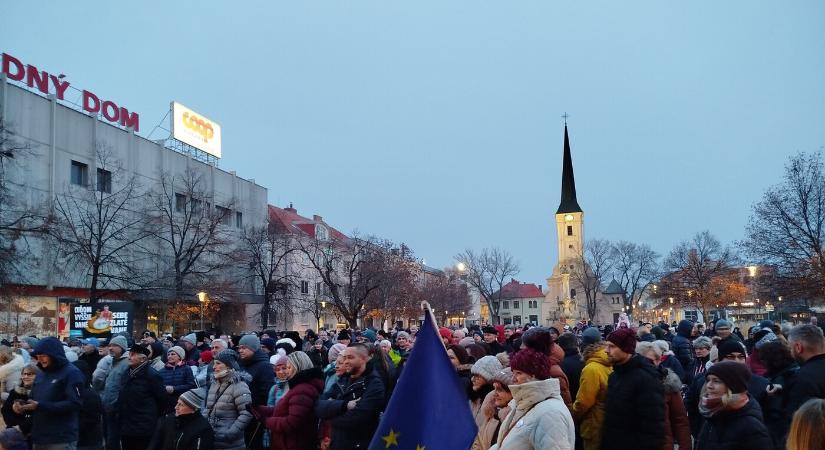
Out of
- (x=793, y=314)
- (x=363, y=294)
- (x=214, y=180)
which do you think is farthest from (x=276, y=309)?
(x=793, y=314)

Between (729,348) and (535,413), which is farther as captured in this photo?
(729,348)

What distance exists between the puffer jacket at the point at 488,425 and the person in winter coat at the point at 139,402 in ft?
16.1

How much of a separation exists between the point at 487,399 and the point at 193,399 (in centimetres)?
283

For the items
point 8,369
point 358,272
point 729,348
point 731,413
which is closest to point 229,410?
point 731,413

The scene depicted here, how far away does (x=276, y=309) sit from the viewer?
5406 centimetres

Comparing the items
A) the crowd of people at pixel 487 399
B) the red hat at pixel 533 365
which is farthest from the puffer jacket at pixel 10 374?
the red hat at pixel 533 365

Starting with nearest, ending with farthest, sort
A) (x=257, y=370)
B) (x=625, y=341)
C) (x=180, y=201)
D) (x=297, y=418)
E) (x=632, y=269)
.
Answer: (x=625, y=341), (x=297, y=418), (x=257, y=370), (x=180, y=201), (x=632, y=269)

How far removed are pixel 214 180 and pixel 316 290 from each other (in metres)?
16.4

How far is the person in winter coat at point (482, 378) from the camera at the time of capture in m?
5.99

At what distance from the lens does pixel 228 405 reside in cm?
775

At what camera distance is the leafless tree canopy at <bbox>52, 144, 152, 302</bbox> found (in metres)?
36.5

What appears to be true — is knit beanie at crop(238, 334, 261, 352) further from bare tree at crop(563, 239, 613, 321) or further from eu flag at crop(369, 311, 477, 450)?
bare tree at crop(563, 239, 613, 321)

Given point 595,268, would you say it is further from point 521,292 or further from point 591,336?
point 591,336

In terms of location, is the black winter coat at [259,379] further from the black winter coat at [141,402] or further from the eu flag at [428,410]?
the eu flag at [428,410]
